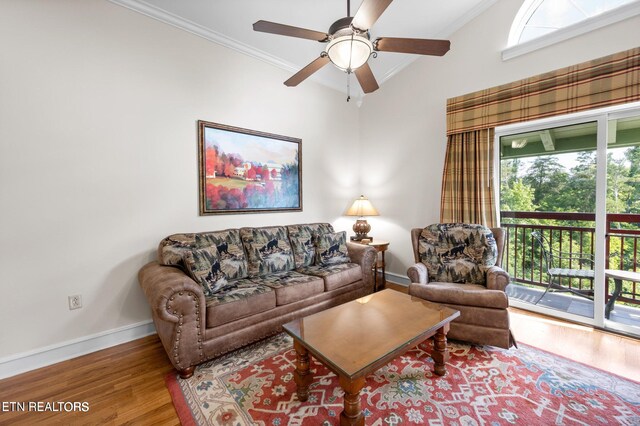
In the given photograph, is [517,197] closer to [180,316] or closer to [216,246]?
[216,246]

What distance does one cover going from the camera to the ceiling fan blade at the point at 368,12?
1.40 metres

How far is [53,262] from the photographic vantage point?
2.00 meters

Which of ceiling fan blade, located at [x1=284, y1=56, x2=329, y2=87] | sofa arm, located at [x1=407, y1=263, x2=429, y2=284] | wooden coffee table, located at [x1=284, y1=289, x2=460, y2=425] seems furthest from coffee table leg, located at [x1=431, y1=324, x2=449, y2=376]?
ceiling fan blade, located at [x1=284, y1=56, x2=329, y2=87]

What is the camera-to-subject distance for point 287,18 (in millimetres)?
2676

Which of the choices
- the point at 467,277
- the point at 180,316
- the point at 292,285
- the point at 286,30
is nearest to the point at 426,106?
the point at 467,277

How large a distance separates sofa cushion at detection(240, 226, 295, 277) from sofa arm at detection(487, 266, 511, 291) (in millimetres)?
1949

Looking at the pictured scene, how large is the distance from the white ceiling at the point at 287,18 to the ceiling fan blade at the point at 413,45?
1.11 meters

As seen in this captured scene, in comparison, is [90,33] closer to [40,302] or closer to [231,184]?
[231,184]

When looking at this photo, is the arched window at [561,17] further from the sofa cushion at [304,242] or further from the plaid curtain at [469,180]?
the sofa cushion at [304,242]

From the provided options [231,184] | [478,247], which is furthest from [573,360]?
[231,184]

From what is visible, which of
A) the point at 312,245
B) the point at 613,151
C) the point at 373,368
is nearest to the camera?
the point at 373,368

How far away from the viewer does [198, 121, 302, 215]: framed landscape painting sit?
9.05ft

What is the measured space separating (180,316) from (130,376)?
621mm

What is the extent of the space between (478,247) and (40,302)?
12.4 feet
